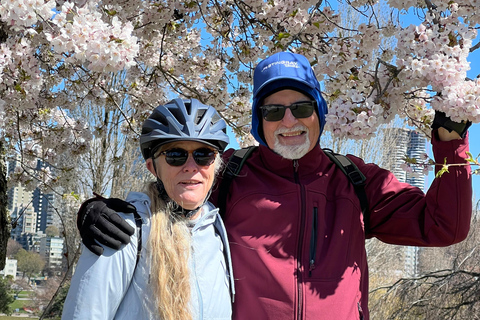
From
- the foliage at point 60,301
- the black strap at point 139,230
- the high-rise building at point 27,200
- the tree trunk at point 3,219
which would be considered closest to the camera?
the black strap at point 139,230

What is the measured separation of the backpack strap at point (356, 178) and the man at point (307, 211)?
27mm

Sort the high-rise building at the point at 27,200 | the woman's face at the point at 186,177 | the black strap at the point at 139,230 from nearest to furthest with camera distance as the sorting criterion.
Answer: the black strap at the point at 139,230, the woman's face at the point at 186,177, the high-rise building at the point at 27,200

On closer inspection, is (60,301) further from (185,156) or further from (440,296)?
(185,156)

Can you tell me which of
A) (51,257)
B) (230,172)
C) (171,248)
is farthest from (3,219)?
(51,257)

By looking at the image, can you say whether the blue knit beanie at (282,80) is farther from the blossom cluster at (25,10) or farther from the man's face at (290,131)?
the blossom cluster at (25,10)

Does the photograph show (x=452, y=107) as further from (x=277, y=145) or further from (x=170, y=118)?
(x=170, y=118)

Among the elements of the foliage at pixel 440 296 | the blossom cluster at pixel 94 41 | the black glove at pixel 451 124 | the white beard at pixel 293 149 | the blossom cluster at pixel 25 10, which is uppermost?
the blossom cluster at pixel 25 10

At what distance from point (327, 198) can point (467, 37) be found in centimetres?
95

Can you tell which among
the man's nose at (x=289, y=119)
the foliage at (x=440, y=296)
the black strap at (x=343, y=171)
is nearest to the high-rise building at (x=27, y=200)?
the black strap at (x=343, y=171)

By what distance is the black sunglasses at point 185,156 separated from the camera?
77.4 inches

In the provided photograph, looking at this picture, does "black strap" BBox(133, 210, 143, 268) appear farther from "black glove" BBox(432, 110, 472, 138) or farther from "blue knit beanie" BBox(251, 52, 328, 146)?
"black glove" BBox(432, 110, 472, 138)

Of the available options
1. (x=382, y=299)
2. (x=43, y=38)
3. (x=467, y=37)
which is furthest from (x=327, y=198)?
(x=382, y=299)

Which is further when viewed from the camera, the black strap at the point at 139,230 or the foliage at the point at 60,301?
the foliage at the point at 60,301

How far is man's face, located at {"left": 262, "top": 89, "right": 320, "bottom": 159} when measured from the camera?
88.0 inches
